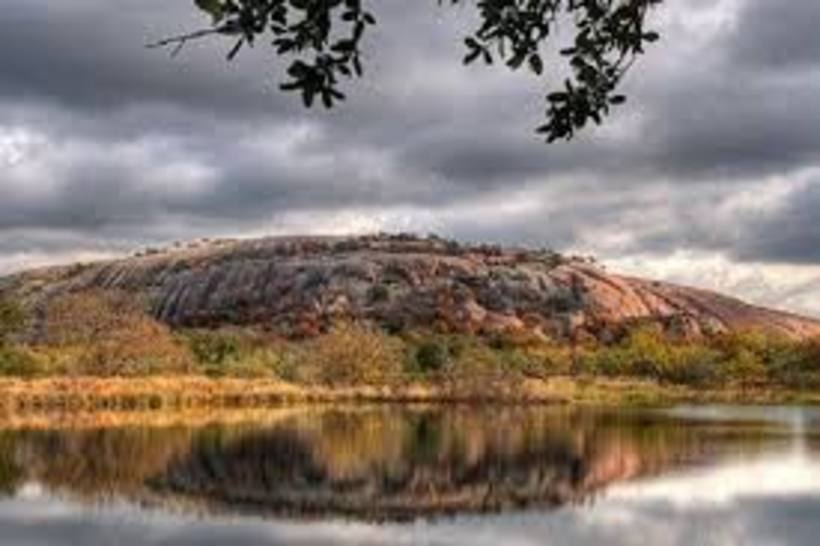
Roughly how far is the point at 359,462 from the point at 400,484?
541 cm

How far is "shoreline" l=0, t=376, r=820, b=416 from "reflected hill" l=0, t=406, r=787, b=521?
32.1 feet

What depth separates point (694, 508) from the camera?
3684cm

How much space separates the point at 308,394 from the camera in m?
81.6

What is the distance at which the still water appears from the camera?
32438 mm

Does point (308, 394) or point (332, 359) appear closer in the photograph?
point (308, 394)

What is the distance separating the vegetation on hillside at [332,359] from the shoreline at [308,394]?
2140mm

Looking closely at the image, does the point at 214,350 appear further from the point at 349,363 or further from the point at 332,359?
the point at 349,363

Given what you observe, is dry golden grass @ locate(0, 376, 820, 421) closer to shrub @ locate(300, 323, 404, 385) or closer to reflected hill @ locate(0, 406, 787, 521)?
shrub @ locate(300, 323, 404, 385)

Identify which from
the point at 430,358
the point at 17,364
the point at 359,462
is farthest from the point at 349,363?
the point at 359,462

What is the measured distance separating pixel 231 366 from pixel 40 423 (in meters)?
33.9

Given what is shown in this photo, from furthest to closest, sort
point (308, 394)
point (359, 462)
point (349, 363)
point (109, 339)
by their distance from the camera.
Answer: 1. point (349, 363)
2. point (109, 339)
3. point (308, 394)
4. point (359, 462)

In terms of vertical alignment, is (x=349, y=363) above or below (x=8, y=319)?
below

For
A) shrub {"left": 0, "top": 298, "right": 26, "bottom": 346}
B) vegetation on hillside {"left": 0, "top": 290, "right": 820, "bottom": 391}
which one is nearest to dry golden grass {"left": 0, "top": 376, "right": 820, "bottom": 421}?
vegetation on hillside {"left": 0, "top": 290, "right": 820, "bottom": 391}

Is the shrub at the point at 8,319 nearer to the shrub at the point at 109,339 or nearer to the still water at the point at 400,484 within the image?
the shrub at the point at 109,339
